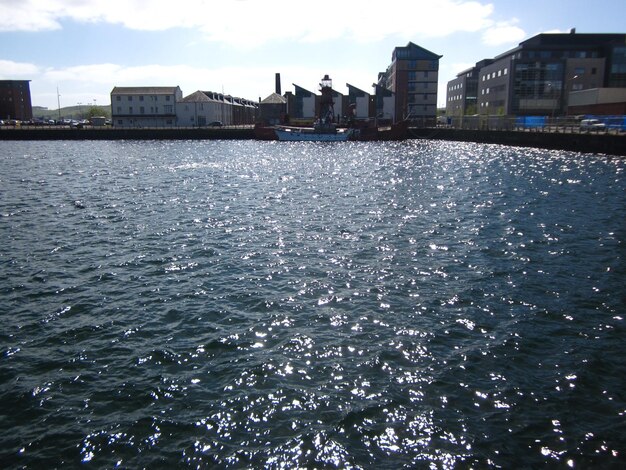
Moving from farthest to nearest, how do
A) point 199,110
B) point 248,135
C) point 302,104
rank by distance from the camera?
point 199,110 < point 302,104 < point 248,135

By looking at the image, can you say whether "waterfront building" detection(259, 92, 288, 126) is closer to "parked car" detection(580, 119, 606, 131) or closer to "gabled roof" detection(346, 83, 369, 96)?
"gabled roof" detection(346, 83, 369, 96)

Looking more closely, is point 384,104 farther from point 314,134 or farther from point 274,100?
point 274,100

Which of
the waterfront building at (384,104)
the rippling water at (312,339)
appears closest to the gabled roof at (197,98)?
the waterfront building at (384,104)

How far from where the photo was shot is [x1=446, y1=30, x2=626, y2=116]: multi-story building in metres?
122

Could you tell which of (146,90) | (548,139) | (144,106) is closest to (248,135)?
(144,106)

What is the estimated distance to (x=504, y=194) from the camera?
126ft

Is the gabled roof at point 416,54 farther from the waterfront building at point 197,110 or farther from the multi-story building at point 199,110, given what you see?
the waterfront building at point 197,110

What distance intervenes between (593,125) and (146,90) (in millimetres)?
116511

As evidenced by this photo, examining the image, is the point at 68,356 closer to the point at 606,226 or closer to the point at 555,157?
→ the point at 606,226

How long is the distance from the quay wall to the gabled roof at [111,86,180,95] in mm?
22829

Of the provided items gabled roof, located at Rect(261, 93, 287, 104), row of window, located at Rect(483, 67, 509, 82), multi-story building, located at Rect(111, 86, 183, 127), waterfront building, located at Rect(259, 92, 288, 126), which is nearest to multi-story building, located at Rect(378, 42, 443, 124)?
row of window, located at Rect(483, 67, 509, 82)

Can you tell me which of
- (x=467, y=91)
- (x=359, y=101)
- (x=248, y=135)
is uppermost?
(x=467, y=91)


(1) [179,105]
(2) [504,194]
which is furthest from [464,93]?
(2) [504,194]

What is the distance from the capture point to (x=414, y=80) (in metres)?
132
